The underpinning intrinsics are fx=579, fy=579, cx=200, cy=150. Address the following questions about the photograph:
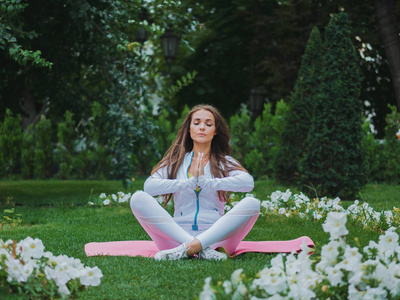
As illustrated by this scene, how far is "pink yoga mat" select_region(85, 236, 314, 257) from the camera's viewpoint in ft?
15.8

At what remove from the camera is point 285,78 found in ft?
58.4

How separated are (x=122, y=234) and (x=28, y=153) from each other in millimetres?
8954

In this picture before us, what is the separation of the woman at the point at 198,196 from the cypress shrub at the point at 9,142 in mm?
10072

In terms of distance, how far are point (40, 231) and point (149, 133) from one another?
2.88 meters

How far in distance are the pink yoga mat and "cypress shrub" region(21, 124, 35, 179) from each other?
9.73 meters

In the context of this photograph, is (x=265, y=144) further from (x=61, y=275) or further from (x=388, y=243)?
(x=61, y=275)

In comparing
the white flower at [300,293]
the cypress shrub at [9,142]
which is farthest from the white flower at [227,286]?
the cypress shrub at [9,142]

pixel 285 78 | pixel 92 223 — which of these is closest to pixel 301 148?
pixel 92 223

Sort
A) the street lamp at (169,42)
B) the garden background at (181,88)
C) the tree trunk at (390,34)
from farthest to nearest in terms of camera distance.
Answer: the street lamp at (169,42), the tree trunk at (390,34), the garden background at (181,88)

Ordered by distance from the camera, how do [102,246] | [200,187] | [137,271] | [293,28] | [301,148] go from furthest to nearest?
[293,28] < [301,148] < [102,246] < [200,187] < [137,271]

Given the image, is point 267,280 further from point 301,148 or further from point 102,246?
point 301,148

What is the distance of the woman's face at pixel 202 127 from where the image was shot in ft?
16.1

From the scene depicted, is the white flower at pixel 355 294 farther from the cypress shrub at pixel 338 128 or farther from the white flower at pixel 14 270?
the cypress shrub at pixel 338 128

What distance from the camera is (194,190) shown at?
15.6 feet
